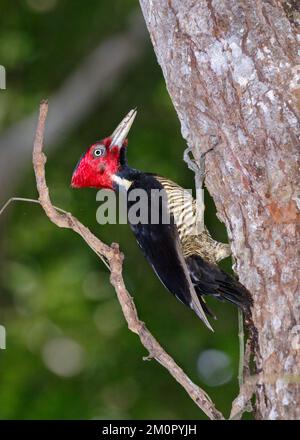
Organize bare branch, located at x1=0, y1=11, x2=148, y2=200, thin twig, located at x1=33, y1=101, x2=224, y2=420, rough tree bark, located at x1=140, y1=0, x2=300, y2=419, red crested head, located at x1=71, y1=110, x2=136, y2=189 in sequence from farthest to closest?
1. bare branch, located at x1=0, y1=11, x2=148, y2=200
2. red crested head, located at x1=71, y1=110, x2=136, y2=189
3. rough tree bark, located at x1=140, y1=0, x2=300, y2=419
4. thin twig, located at x1=33, y1=101, x2=224, y2=420

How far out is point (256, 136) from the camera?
3.73m

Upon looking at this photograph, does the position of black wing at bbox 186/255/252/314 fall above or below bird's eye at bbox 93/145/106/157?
below

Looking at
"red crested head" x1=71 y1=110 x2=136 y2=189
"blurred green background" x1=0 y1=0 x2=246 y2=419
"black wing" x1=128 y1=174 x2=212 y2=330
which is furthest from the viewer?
"blurred green background" x1=0 y1=0 x2=246 y2=419

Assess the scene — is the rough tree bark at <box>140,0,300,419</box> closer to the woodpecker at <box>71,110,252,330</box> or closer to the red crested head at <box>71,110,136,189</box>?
the woodpecker at <box>71,110,252,330</box>

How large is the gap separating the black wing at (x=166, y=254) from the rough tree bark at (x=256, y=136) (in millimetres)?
356

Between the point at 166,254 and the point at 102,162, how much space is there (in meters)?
0.98

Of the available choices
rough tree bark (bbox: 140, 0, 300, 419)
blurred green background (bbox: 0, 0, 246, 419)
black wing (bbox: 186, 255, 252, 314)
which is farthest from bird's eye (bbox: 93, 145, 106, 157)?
blurred green background (bbox: 0, 0, 246, 419)

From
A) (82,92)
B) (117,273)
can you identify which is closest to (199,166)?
(117,273)

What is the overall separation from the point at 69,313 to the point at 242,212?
4251 millimetres

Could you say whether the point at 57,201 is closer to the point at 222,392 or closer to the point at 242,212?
the point at 222,392

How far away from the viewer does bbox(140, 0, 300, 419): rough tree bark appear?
355 cm

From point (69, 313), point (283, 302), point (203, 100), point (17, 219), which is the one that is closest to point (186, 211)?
point (203, 100)

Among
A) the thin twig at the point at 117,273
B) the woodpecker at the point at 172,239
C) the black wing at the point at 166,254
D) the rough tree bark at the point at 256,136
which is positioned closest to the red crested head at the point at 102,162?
the woodpecker at the point at 172,239

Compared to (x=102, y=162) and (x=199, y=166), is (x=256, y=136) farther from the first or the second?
(x=102, y=162)
